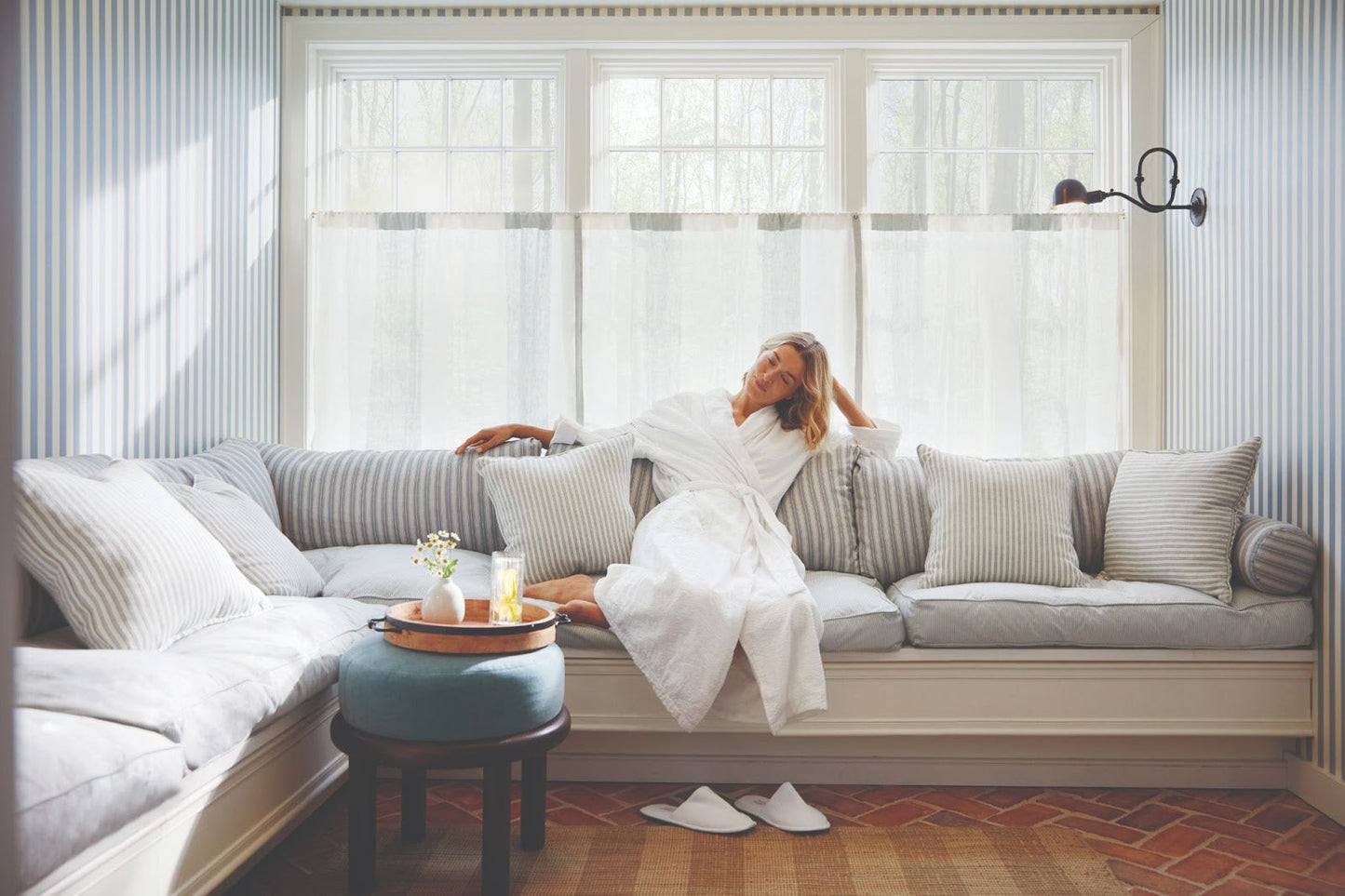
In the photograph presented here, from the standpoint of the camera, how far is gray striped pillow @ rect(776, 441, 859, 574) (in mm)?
3434

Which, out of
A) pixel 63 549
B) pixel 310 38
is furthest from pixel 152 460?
pixel 310 38

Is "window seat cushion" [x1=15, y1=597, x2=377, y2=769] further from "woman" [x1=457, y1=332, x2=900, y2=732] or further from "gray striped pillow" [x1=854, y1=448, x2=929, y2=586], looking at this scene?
"gray striped pillow" [x1=854, y1=448, x2=929, y2=586]

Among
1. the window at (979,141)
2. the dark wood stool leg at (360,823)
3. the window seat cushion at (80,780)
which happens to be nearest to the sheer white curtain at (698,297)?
the window at (979,141)

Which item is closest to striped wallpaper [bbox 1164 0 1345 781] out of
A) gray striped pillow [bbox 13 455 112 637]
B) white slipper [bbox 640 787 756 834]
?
white slipper [bbox 640 787 756 834]

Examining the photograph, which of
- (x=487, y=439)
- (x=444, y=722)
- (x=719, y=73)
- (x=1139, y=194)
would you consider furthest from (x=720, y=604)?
(x=719, y=73)

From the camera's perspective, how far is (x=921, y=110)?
4133 millimetres

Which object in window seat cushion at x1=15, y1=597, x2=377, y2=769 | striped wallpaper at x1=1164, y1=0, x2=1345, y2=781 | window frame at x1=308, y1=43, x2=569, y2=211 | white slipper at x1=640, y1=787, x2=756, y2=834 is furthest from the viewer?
window frame at x1=308, y1=43, x2=569, y2=211

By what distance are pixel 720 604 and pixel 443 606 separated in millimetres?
808

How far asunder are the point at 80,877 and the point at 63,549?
84 centimetres

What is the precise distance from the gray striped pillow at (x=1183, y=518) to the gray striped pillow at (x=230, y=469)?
2716 mm

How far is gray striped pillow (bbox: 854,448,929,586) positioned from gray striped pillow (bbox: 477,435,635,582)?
32.1 inches

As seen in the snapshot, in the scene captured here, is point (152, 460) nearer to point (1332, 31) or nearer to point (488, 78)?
point (488, 78)

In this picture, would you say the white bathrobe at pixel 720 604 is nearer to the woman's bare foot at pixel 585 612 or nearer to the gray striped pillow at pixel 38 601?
the woman's bare foot at pixel 585 612

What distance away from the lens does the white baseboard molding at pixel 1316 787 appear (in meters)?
2.74
